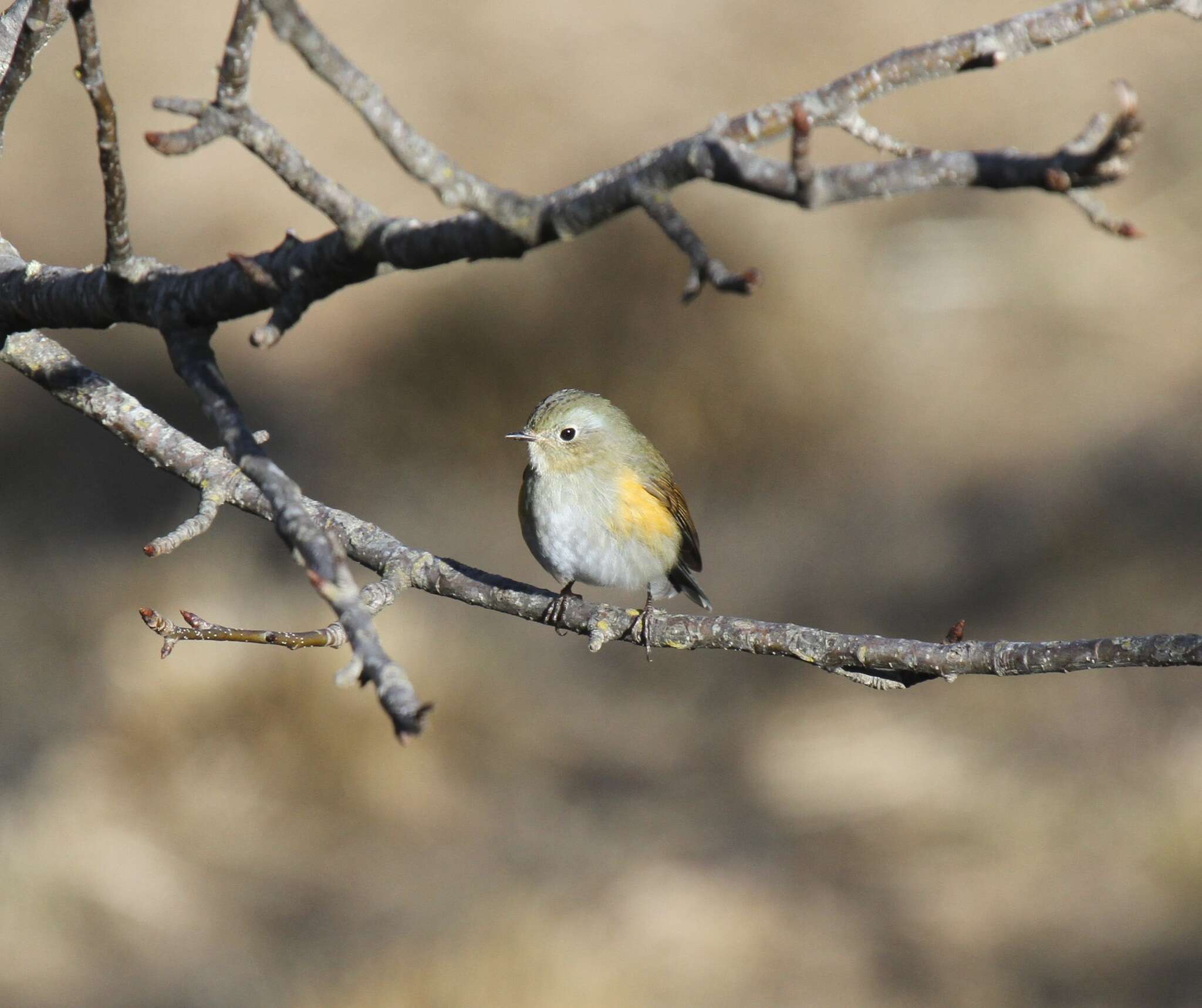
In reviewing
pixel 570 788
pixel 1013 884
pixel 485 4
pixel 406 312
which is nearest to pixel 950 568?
pixel 1013 884

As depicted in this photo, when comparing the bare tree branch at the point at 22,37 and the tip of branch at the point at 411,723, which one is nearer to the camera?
the tip of branch at the point at 411,723

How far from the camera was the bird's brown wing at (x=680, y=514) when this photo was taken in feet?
18.4

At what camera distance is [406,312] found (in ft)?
36.4

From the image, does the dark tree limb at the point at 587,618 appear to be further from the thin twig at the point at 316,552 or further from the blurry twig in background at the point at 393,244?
the thin twig at the point at 316,552

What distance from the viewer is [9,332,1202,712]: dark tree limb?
2797 millimetres

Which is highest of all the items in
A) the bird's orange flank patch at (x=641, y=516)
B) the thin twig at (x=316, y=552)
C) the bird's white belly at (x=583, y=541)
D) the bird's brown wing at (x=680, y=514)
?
the bird's brown wing at (x=680, y=514)

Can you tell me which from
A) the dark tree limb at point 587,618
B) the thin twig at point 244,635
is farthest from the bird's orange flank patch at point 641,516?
the thin twig at point 244,635

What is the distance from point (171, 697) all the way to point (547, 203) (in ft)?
24.0

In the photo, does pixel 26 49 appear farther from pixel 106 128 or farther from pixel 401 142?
pixel 401 142

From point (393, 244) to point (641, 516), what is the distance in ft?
10.1

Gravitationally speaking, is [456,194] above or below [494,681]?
below

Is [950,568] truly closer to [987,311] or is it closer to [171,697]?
[987,311]

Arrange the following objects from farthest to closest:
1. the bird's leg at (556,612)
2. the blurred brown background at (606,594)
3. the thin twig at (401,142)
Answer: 1. the blurred brown background at (606,594)
2. the bird's leg at (556,612)
3. the thin twig at (401,142)

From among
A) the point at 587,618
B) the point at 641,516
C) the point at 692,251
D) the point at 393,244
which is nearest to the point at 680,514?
the point at 641,516
